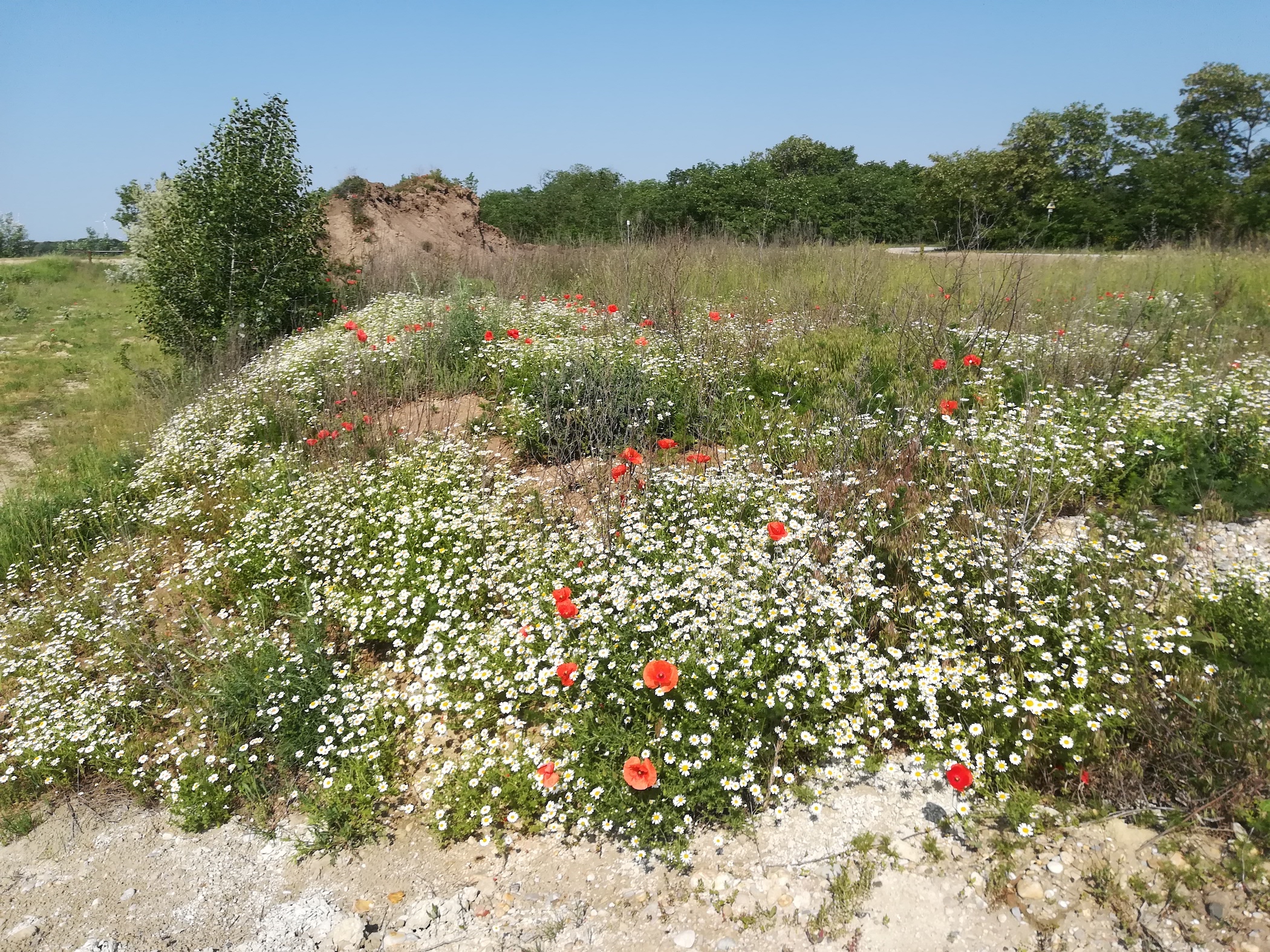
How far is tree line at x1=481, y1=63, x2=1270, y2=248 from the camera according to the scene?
16.5 metres

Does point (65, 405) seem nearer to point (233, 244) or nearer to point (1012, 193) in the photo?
point (233, 244)

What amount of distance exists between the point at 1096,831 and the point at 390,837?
9.59 ft

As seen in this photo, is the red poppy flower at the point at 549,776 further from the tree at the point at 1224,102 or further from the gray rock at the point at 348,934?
the tree at the point at 1224,102

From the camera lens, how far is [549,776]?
3051 mm

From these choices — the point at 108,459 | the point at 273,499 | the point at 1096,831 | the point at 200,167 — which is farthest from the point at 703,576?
the point at 200,167

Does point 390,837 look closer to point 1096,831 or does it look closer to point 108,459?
point 1096,831

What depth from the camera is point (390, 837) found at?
10.7ft

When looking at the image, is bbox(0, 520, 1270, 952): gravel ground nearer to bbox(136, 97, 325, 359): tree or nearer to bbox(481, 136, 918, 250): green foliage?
bbox(136, 97, 325, 359): tree

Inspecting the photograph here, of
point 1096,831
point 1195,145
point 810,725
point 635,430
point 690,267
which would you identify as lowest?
point 1096,831

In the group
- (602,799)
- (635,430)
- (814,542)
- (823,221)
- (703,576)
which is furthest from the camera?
(823,221)

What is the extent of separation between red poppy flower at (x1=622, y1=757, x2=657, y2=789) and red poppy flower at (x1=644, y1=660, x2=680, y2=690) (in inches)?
11.9

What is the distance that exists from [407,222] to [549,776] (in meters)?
16.9

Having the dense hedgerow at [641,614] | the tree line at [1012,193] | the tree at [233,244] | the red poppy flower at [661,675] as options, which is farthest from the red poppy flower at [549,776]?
the tree line at [1012,193]

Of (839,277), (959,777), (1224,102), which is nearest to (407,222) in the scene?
(839,277)
